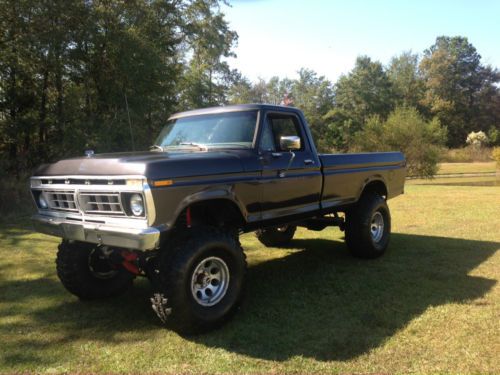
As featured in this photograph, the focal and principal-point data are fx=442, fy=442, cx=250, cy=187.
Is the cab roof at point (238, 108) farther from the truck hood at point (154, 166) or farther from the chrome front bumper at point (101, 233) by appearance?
the chrome front bumper at point (101, 233)

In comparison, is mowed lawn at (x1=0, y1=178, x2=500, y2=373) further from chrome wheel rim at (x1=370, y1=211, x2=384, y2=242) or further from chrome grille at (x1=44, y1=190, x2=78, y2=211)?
chrome grille at (x1=44, y1=190, x2=78, y2=211)

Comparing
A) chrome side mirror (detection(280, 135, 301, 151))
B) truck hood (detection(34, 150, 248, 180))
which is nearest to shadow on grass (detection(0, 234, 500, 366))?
truck hood (detection(34, 150, 248, 180))

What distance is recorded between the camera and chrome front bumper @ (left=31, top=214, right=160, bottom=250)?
3.48 meters

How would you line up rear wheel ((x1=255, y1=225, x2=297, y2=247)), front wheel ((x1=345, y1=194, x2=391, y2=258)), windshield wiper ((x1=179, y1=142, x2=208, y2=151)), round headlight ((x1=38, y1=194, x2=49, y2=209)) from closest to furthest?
1. round headlight ((x1=38, y1=194, x2=49, y2=209))
2. windshield wiper ((x1=179, y1=142, x2=208, y2=151))
3. front wheel ((x1=345, y1=194, x2=391, y2=258))
4. rear wheel ((x1=255, y1=225, x2=297, y2=247))

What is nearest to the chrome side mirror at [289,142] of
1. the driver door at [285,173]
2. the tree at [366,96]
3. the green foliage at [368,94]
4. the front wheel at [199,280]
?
the driver door at [285,173]

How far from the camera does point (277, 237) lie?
7.26 metres

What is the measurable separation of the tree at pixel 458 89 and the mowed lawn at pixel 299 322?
5920 cm

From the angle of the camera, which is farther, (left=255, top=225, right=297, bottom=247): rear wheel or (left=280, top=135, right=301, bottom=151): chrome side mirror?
(left=255, top=225, right=297, bottom=247): rear wheel

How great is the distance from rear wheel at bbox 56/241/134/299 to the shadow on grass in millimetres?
145

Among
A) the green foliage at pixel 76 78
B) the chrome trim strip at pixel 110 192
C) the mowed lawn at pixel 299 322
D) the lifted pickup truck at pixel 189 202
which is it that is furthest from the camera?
the green foliage at pixel 76 78

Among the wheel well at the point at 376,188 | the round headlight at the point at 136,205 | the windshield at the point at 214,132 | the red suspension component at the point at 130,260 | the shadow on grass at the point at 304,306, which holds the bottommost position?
the shadow on grass at the point at 304,306

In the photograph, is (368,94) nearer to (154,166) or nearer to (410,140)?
(410,140)

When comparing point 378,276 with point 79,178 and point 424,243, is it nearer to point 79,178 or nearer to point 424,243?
point 424,243

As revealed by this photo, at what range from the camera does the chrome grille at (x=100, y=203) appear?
3.72 metres
